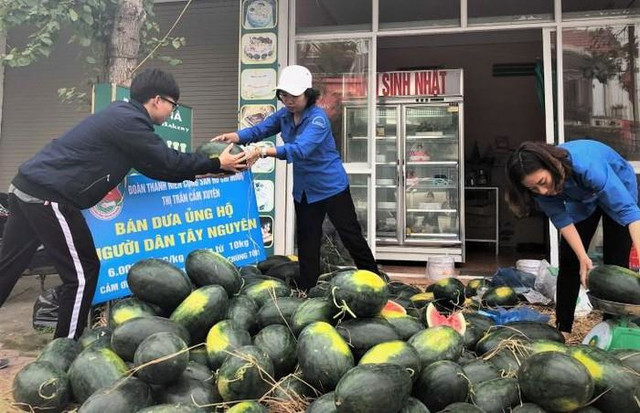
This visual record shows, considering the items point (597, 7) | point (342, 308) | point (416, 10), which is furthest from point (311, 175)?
point (597, 7)

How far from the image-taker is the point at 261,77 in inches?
250

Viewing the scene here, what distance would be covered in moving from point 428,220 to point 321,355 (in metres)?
6.50

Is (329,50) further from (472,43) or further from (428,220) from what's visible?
(472,43)

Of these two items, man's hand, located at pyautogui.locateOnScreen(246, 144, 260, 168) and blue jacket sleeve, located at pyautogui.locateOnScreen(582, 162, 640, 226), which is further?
man's hand, located at pyautogui.locateOnScreen(246, 144, 260, 168)

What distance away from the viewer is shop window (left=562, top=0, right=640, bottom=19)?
5.92 meters

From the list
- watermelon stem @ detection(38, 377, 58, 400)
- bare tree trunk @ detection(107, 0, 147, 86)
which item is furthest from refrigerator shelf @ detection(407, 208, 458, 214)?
watermelon stem @ detection(38, 377, 58, 400)

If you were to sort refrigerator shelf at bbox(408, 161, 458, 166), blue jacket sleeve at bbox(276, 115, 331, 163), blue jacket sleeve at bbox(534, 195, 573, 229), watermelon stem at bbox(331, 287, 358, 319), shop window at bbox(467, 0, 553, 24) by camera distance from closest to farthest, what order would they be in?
watermelon stem at bbox(331, 287, 358, 319), blue jacket sleeve at bbox(534, 195, 573, 229), blue jacket sleeve at bbox(276, 115, 331, 163), shop window at bbox(467, 0, 553, 24), refrigerator shelf at bbox(408, 161, 458, 166)

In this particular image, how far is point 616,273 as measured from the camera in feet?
8.46

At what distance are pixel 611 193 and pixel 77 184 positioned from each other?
2994 mm

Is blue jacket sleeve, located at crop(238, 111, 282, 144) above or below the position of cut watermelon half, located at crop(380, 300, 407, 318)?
above

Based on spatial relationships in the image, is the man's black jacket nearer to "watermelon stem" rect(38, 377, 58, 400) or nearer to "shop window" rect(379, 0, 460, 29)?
"watermelon stem" rect(38, 377, 58, 400)

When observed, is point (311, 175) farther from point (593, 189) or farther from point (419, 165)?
point (419, 165)

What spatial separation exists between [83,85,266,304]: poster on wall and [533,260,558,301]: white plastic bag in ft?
9.47

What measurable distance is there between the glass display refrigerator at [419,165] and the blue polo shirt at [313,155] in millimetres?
4027
